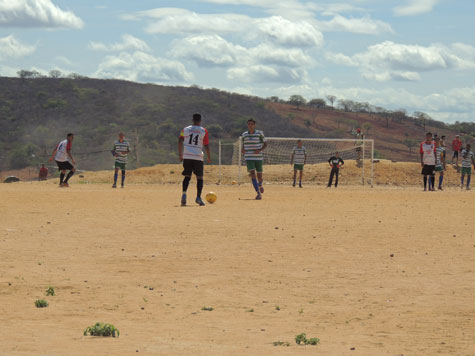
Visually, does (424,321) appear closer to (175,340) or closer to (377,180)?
(175,340)

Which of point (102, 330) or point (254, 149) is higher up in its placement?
point (254, 149)

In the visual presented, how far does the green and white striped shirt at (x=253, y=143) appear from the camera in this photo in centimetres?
1944

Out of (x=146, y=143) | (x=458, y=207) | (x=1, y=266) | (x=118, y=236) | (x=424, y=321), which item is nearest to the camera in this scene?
(x=424, y=321)

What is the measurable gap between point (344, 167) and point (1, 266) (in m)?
29.1

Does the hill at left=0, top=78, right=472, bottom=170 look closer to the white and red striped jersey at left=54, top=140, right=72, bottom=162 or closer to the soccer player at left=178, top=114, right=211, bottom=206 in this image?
the white and red striped jersey at left=54, top=140, right=72, bottom=162

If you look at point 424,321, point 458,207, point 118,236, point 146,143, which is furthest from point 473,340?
point 146,143

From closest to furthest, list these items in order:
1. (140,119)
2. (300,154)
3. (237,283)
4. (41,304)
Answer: (41,304) → (237,283) → (300,154) → (140,119)

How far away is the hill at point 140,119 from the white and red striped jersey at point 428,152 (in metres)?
29.2

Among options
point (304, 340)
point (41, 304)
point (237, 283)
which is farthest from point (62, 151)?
point (304, 340)

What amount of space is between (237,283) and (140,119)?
223 ft

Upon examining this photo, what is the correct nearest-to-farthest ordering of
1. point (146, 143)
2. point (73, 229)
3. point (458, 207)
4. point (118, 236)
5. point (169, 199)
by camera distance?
point (118, 236), point (73, 229), point (458, 207), point (169, 199), point (146, 143)

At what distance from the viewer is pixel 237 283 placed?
27.3ft

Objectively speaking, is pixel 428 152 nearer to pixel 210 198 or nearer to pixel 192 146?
pixel 210 198

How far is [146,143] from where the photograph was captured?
62.5 m
